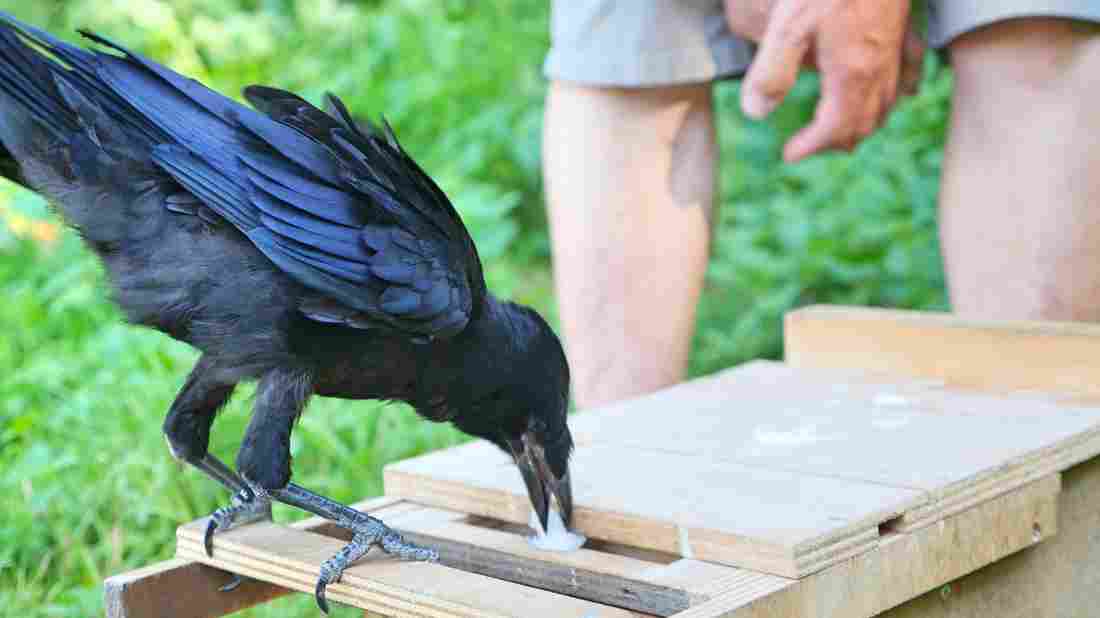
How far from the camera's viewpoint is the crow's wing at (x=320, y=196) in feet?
8.31

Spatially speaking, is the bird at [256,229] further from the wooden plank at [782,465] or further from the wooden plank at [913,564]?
the wooden plank at [913,564]

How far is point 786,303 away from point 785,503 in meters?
3.14

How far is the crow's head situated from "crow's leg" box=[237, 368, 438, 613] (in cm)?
28

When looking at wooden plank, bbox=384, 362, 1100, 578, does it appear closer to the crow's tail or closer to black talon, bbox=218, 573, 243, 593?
black talon, bbox=218, 573, 243, 593

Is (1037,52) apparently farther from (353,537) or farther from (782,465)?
(353,537)

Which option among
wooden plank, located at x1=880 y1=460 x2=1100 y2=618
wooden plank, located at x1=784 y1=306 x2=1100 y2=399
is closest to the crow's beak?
wooden plank, located at x1=880 y1=460 x2=1100 y2=618

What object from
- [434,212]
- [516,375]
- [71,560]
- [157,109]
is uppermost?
[157,109]

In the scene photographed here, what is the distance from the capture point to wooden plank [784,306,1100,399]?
312cm

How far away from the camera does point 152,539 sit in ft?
12.0

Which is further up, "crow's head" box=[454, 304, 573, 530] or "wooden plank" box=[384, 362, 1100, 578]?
"crow's head" box=[454, 304, 573, 530]

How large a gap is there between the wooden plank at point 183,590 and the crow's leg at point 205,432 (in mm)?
94

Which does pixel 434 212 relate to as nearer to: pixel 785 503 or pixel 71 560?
pixel 785 503

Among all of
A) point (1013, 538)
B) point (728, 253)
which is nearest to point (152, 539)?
point (1013, 538)

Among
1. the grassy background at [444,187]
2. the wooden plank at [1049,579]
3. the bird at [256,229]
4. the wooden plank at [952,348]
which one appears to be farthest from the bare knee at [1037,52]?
the grassy background at [444,187]
